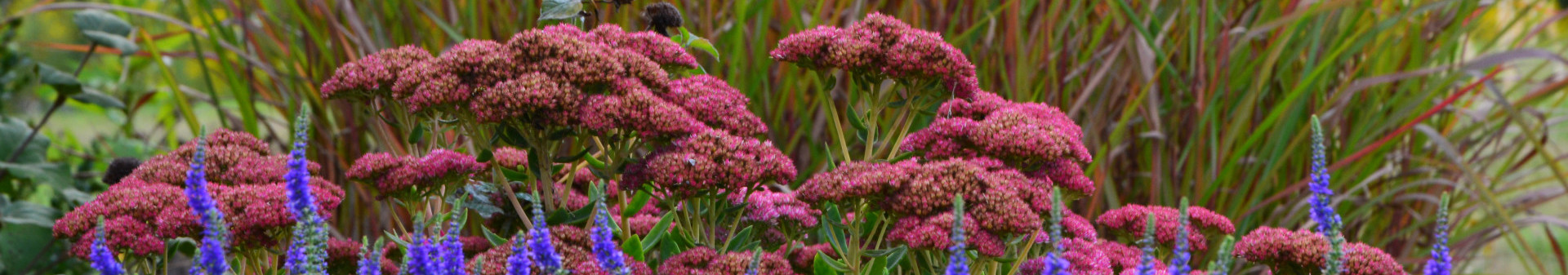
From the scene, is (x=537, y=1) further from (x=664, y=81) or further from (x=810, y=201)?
(x=810, y=201)

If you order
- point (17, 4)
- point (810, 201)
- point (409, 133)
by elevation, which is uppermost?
point (17, 4)

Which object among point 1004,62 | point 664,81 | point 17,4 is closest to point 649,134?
point 664,81

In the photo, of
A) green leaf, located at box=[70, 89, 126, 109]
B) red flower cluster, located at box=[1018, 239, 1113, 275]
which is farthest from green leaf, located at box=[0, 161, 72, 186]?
red flower cluster, located at box=[1018, 239, 1113, 275]

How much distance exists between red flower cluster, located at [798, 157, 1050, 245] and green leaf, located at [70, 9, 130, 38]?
2.47m

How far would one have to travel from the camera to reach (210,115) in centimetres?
1216

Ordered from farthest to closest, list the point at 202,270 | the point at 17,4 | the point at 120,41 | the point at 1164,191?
the point at 17,4
the point at 1164,191
the point at 120,41
the point at 202,270

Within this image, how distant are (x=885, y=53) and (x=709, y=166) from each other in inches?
18.3

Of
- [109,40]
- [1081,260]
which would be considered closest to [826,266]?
[1081,260]

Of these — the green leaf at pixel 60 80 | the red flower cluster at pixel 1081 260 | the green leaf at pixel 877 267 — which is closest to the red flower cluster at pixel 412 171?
the green leaf at pixel 877 267

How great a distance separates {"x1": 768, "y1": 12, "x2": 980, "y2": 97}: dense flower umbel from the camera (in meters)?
2.01

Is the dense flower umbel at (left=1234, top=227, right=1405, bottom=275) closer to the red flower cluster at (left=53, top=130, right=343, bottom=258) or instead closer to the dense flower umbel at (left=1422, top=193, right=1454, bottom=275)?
the dense flower umbel at (left=1422, top=193, right=1454, bottom=275)

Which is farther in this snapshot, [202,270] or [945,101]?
[945,101]

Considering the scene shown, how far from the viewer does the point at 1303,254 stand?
5.98 ft

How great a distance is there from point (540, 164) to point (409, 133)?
0.39m
